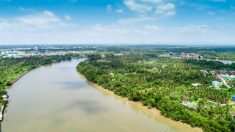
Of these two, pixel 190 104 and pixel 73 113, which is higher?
pixel 190 104

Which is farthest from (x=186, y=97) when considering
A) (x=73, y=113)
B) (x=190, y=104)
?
(x=73, y=113)

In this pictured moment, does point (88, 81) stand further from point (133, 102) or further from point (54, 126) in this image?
point (54, 126)

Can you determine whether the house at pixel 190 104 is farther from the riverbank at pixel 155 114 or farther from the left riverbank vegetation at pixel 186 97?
the riverbank at pixel 155 114

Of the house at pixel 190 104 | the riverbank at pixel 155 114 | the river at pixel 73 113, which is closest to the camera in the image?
the riverbank at pixel 155 114

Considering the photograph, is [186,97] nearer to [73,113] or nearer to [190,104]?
[190,104]

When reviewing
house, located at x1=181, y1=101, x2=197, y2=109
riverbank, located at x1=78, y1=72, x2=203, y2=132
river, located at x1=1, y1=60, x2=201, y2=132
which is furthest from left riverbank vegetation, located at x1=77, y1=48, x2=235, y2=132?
river, located at x1=1, y1=60, x2=201, y2=132

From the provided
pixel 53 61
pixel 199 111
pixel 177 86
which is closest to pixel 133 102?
pixel 199 111

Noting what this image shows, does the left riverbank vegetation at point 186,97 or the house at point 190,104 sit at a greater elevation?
the left riverbank vegetation at point 186,97

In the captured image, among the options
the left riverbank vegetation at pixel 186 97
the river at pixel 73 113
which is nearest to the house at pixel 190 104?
the left riverbank vegetation at pixel 186 97

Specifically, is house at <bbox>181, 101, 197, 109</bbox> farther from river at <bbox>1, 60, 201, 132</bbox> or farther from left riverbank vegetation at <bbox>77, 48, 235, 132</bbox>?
river at <bbox>1, 60, 201, 132</bbox>

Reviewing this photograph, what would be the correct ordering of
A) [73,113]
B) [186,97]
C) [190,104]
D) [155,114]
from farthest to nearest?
[186,97]
[190,104]
[73,113]
[155,114]
